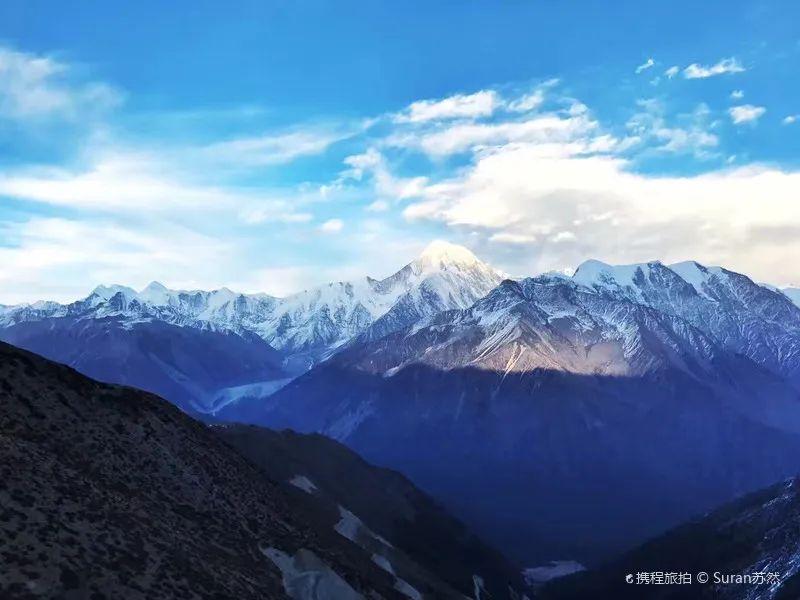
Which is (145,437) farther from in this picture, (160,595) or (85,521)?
(160,595)

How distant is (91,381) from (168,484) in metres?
17.7

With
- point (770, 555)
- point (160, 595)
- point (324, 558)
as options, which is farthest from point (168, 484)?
point (770, 555)

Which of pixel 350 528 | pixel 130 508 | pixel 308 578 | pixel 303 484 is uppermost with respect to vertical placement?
pixel 130 508

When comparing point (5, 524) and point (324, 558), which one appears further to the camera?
point (324, 558)

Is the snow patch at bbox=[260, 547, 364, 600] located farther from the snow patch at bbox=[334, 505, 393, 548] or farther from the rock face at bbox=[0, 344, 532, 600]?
the snow patch at bbox=[334, 505, 393, 548]

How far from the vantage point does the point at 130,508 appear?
71000mm

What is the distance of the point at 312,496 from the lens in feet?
592

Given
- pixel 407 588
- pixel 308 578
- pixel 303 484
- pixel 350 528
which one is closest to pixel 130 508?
pixel 308 578

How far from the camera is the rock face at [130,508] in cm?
5622

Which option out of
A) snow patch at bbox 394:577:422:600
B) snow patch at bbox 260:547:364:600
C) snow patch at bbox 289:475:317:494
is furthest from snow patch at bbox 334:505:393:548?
snow patch at bbox 260:547:364:600

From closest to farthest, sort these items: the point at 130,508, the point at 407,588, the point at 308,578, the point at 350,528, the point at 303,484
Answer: the point at 130,508, the point at 308,578, the point at 407,588, the point at 350,528, the point at 303,484

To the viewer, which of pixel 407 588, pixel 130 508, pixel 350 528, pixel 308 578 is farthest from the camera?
pixel 350 528

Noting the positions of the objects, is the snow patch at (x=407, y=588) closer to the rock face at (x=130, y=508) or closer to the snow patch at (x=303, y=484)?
the rock face at (x=130, y=508)

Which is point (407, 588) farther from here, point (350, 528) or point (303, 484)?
point (303, 484)
